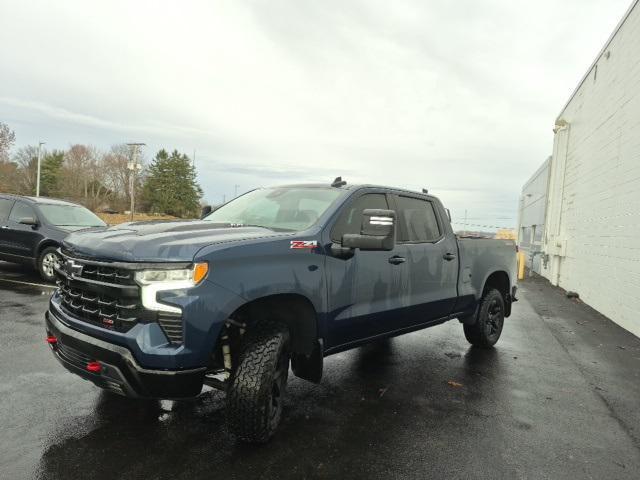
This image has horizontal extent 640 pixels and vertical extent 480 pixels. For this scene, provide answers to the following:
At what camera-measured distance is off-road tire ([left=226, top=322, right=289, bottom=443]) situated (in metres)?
3.02

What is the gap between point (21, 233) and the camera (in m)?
9.36

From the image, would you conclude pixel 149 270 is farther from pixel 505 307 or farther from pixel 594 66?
pixel 594 66

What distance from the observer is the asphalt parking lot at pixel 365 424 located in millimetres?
3010

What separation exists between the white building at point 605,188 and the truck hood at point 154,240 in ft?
23.4

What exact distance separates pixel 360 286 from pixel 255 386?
1301mm

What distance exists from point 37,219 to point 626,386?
997 centimetres

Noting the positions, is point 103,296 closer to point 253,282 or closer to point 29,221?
point 253,282

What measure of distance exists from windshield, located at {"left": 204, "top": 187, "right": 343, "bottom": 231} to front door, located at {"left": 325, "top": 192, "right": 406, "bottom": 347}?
240 mm

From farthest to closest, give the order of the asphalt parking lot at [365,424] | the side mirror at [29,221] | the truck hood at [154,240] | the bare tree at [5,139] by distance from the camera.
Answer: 1. the bare tree at [5,139]
2. the side mirror at [29,221]
3. the asphalt parking lot at [365,424]
4. the truck hood at [154,240]

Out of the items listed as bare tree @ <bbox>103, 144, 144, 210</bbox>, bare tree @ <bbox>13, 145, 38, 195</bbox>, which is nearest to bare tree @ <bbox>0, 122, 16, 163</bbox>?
bare tree @ <bbox>13, 145, 38, 195</bbox>

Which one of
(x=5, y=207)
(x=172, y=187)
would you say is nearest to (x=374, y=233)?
(x=5, y=207)

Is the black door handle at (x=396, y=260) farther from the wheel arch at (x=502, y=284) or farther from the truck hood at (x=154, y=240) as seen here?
the wheel arch at (x=502, y=284)

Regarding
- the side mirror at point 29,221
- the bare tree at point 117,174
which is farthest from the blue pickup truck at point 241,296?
the bare tree at point 117,174

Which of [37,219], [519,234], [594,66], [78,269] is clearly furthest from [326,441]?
[519,234]
